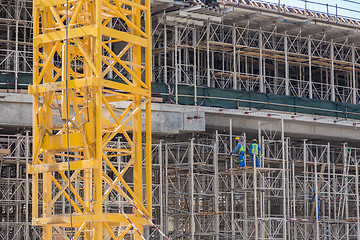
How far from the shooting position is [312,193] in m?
40.9

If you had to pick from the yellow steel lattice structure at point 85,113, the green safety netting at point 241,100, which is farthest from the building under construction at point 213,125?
the yellow steel lattice structure at point 85,113

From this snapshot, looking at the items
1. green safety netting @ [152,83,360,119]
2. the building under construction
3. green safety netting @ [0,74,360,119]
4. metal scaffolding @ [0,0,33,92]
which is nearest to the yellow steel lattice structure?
the building under construction

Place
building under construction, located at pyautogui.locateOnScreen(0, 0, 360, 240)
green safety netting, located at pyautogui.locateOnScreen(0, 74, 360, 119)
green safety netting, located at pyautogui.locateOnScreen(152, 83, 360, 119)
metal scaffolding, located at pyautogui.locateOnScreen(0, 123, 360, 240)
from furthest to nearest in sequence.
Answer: green safety netting, located at pyautogui.locateOnScreen(152, 83, 360, 119) → green safety netting, located at pyautogui.locateOnScreen(0, 74, 360, 119) → building under construction, located at pyautogui.locateOnScreen(0, 0, 360, 240) → metal scaffolding, located at pyautogui.locateOnScreen(0, 123, 360, 240)

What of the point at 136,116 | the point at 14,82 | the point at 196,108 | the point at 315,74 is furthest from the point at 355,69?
the point at 136,116

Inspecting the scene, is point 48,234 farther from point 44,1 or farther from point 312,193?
point 312,193

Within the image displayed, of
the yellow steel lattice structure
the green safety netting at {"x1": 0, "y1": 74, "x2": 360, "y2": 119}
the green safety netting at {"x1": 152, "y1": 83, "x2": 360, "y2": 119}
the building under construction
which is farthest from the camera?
the green safety netting at {"x1": 152, "y1": 83, "x2": 360, "y2": 119}

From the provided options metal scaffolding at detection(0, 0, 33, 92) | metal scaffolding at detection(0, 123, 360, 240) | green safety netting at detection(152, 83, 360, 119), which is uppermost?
metal scaffolding at detection(0, 0, 33, 92)

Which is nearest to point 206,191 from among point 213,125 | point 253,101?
point 213,125

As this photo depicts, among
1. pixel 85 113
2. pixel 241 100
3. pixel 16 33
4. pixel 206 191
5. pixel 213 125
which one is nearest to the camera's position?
pixel 85 113

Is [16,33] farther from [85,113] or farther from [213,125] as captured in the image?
[85,113]

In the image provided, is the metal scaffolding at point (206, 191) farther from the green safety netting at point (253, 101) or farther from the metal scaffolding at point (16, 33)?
the metal scaffolding at point (16, 33)

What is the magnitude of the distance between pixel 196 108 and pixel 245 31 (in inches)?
399

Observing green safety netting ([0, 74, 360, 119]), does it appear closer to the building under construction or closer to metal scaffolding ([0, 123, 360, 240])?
the building under construction

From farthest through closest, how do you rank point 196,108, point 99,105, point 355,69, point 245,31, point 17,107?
1. point 355,69
2. point 245,31
3. point 196,108
4. point 17,107
5. point 99,105
